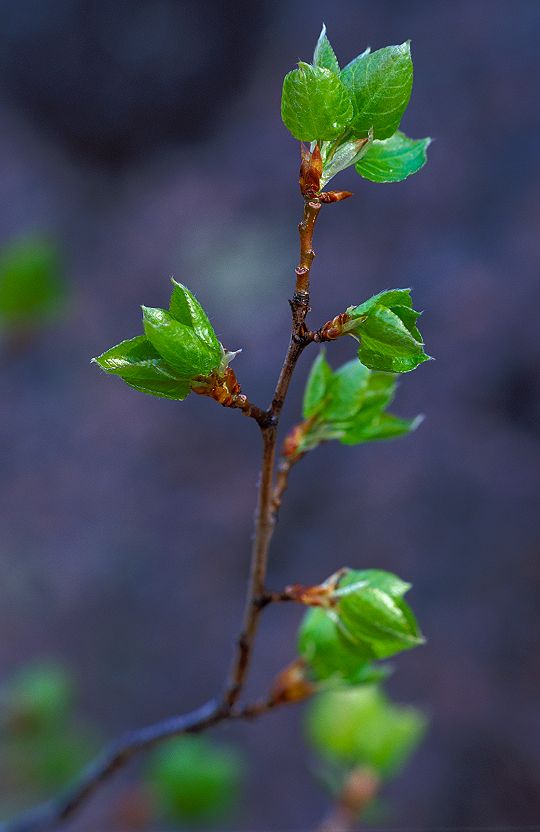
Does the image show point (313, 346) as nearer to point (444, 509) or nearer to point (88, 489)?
point (444, 509)

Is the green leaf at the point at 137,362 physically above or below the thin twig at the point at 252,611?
above

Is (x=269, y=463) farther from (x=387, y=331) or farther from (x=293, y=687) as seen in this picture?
(x=293, y=687)

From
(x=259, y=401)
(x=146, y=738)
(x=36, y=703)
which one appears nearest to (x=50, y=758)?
(x=36, y=703)

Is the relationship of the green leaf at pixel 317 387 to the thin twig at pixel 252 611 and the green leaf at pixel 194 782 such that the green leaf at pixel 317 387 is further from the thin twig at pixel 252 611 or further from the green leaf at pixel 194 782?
the green leaf at pixel 194 782

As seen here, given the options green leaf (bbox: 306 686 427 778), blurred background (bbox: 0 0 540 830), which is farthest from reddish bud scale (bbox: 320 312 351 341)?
blurred background (bbox: 0 0 540 830)

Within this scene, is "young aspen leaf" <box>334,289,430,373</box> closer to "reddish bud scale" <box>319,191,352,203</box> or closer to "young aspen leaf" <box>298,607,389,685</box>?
"reddish bud scale" <box>319,191,352,203</box>

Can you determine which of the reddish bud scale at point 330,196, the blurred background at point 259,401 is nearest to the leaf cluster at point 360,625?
the reddish bud scale at point 330,196
